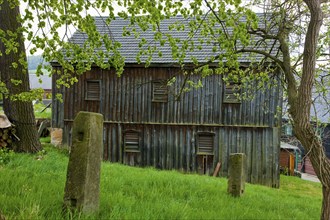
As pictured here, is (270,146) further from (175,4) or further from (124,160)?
(175,4)

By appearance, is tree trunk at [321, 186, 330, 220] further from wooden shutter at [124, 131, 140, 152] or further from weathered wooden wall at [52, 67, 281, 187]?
wooden shutter at [124, 131, 140, 152]

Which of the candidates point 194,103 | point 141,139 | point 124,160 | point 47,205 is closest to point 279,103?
point 194,103

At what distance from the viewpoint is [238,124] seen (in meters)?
19.8

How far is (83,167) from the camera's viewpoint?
411 cm

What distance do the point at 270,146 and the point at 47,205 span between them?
16988 millimetres

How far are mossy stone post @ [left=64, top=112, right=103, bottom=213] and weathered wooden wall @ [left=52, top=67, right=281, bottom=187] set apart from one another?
15090 millimetres

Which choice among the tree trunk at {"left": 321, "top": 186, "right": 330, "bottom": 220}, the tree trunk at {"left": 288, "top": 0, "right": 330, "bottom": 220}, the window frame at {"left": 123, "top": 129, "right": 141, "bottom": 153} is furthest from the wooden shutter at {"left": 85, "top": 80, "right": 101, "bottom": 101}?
the tree trunk at {"left": 321, "top": 186, "right": 330, "bottom": 220}

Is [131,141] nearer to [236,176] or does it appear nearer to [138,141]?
[138,141]

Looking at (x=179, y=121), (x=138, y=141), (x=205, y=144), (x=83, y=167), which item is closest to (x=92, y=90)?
(x=138, y=141)

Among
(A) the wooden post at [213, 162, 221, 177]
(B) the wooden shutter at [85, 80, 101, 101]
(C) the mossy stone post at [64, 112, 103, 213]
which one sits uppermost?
(B) the wooden shutter at [85, 80, 101, 101]

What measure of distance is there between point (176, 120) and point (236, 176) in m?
12.2

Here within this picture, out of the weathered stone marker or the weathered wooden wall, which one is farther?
the weathered wooden wall

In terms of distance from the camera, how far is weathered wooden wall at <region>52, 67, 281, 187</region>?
64.6 ft

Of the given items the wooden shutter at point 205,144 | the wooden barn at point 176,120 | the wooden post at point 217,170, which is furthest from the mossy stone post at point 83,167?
the wooden shutter at point 205,144
